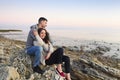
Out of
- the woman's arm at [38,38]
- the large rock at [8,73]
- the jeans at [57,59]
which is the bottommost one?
the large rock at [8,73]

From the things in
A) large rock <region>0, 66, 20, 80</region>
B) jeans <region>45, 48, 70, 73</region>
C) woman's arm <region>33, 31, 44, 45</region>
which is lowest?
large rock <region>0, 66, 20, 80</region>

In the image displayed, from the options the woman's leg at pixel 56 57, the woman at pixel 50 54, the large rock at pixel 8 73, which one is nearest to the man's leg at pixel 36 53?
the woman at pixel 50 54

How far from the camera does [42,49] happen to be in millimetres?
14117

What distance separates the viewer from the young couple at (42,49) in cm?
1407

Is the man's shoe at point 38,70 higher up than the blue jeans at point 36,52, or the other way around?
the blue jeans at point 36,52

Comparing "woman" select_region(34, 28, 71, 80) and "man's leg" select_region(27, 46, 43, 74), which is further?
"woman" select_region(34, 28, 71, 80)

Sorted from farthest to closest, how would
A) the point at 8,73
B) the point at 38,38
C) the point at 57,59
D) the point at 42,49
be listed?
the point at 57,59
the point at 42,49
the point at 38,38
the point at 8,73

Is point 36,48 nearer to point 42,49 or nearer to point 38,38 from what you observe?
point 42,49

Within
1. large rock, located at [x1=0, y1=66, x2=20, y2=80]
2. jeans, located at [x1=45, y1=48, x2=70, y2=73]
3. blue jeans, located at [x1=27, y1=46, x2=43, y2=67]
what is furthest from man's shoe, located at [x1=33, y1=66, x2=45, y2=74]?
large rock, located at [x1=0, y1=66, x2=20, y2=80]

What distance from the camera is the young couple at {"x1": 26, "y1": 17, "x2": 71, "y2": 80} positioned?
14.1 metres

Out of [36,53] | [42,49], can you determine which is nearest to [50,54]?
[42,49]

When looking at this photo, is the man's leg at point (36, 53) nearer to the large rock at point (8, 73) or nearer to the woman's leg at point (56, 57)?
the woman's leg at point (56, 57)

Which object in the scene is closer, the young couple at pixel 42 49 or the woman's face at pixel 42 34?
the young couple at pixel 42 49

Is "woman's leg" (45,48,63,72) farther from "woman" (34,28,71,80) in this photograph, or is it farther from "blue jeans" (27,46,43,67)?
"blue jeans" (27,46,43,67)
